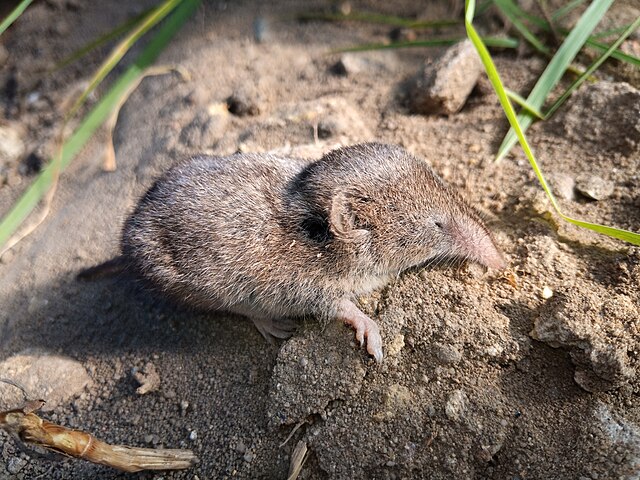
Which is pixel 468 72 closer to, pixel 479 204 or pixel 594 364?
pixel 479 204

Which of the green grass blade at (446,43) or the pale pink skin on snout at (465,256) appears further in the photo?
the green grass blade at (446,43)

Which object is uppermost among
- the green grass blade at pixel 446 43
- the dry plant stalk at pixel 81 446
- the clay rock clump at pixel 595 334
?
the green grass blade at pixel 446 43

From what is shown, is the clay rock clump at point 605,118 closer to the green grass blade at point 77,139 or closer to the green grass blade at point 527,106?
the green grass blade at point 527,106

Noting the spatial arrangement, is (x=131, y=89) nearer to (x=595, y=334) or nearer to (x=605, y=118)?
(x=605, y=118)

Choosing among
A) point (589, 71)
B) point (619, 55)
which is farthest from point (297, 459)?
point (619, 55)

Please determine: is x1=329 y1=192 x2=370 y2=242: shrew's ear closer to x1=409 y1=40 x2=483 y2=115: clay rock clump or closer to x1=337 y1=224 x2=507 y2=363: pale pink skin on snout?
x1=337 y1=224 x2=507 y2=363: pale pink skin on snout

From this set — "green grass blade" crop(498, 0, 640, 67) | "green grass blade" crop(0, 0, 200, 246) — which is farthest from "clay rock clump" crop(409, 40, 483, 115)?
"green grass blade" crop(0, 0, 200, 246)

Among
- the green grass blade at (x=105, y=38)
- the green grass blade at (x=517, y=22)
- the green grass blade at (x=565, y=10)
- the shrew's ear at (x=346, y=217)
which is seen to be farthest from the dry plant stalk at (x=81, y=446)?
the green grass blade at (x=565, y=10)

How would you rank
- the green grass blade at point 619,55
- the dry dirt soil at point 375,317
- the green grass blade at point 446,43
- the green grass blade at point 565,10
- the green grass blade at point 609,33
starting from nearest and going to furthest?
the dry dirt soil at point 375,317, the green grass blade at point 619,55, the green grass blade at point 609,33, the green grass blade at point 565,10, the green grass blade at point 446,43
